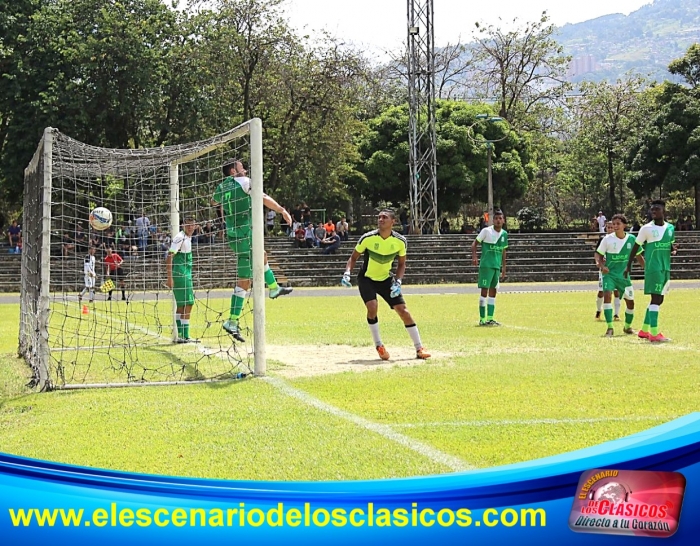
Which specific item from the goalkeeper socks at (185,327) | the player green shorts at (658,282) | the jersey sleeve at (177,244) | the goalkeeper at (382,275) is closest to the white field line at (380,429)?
the goalkeeper at (382,275)

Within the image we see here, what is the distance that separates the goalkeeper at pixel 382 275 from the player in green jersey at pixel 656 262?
12.3 ft

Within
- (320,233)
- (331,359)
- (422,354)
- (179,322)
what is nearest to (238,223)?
(331,359)

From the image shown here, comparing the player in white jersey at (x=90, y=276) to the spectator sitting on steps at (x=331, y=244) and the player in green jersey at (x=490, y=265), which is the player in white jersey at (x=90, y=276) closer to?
the player in green jersey at (x=490, y=265)

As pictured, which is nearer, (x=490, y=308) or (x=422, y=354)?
(x=422, y=354)

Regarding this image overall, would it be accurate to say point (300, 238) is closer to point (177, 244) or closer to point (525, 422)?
point (177, 244)

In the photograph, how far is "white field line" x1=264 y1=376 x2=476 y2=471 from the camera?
5.46 meters

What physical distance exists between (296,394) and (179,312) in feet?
19.6

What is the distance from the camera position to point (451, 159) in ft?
170

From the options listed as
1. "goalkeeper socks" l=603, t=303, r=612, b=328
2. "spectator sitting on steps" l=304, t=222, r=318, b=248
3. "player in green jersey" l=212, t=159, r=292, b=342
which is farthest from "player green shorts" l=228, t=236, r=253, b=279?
"spectator sitting on steps" l=304, t=222, r=318, b=248

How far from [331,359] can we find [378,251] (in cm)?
152

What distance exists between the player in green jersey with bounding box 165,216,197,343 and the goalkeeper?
297 cm

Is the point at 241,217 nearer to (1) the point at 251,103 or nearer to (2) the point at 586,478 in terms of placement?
(2) the point at 586,478

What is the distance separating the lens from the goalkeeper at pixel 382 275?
11031 millimetres

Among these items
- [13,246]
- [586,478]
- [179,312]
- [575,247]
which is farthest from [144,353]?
[575,247]
